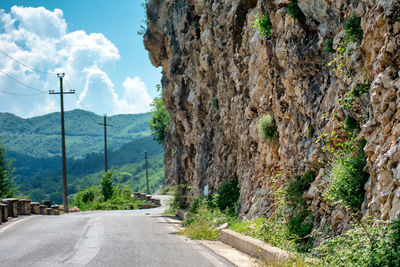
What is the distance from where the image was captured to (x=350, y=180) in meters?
7.34

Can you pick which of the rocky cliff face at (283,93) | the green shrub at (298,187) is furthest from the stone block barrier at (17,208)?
the green shrub at (298,187)

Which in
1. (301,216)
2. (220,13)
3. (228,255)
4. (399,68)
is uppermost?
(220,13)

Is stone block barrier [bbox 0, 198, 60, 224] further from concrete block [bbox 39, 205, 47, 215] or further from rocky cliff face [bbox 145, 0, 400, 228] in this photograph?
rocky cliff face [bbox 145, 0, 400, 228]

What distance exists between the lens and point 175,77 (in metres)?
28.4

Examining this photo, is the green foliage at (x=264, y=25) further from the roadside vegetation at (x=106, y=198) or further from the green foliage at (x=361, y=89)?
Answer: the roadside vegetation at (x=106, y=198)

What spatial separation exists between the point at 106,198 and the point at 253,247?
32.8 meters

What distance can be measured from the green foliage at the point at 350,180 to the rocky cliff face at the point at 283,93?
9.3 inches

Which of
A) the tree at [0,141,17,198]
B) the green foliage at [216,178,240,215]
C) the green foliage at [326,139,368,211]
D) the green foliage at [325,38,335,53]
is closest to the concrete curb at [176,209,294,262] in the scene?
the green foliage at [326,139,368,211]

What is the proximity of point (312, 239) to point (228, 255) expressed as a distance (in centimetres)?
193

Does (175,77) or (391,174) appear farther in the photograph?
(175,77)

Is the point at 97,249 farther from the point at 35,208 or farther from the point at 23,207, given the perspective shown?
the point at 35,208

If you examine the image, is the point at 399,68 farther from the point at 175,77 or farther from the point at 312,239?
the point at 175,77

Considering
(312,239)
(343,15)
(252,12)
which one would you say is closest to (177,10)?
(252,12)

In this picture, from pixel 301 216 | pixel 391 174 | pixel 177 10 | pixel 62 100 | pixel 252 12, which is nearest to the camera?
pixel 391 174
